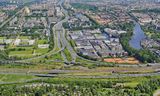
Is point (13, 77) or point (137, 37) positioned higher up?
point (13, 77)

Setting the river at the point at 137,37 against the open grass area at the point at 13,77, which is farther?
the river at the point at 137,37

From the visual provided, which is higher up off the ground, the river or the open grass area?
the open grass area

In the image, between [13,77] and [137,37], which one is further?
[137,37]

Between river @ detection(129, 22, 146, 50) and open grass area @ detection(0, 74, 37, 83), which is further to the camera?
river @ detection(129, 22, 146, 50)

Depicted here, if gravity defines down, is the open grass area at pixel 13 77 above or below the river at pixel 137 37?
above

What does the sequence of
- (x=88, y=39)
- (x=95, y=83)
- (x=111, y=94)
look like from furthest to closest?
(x=88, y=39)
(x=95, y=83)
(x=111, y=94)

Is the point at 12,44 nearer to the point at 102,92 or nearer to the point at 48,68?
the point at 48,68

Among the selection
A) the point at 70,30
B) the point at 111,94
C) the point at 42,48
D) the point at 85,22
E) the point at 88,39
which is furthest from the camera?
the point at 85,22

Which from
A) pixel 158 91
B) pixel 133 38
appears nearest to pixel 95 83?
pixel 158 91
